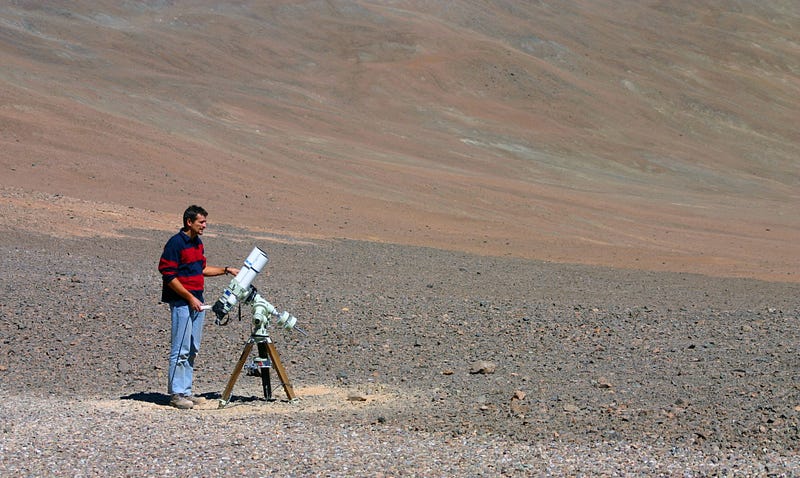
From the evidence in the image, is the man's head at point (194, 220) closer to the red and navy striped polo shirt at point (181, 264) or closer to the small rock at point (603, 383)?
the red and navy striped polo shirt at point (181, 264)

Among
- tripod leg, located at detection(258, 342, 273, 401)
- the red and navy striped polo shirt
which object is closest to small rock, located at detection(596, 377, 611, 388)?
tripod leg, located at detection(258, 342, 273, 401)

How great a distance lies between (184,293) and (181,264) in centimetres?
27

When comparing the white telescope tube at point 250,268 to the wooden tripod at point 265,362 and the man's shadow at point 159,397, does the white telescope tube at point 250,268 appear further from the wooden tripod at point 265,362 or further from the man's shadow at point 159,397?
the man's shadow at point 159,397

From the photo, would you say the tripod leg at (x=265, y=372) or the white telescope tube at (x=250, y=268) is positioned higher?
the white telescope tube at (x=250, y=268)

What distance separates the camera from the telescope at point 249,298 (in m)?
8.25

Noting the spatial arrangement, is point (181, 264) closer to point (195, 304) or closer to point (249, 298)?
point (195, 304)

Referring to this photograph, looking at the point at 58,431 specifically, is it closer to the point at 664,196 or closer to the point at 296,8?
the point at 664,196

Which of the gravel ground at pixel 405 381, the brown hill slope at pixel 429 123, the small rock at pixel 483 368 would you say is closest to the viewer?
the gravel ground at pixel 405 381

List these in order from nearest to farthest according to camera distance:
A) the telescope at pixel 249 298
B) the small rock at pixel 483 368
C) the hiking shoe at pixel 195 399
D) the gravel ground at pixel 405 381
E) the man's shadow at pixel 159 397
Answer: the gravel ground at pixel 405 381 < the telescope at pixel 249 298 < the hiking shoe at pixel 195 399 < the man's shadow at pixel 159 397 < the small rock at pixel 483 368

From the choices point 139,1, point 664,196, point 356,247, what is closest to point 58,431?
point 356,247

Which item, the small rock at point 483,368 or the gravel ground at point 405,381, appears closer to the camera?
the gravel ground at point 405,381

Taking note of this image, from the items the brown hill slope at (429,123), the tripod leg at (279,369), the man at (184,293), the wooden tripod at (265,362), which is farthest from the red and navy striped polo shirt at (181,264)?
the brown hill slope at (429,123)

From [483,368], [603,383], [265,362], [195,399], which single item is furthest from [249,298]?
[603,383]

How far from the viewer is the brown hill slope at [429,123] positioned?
27.6 m
